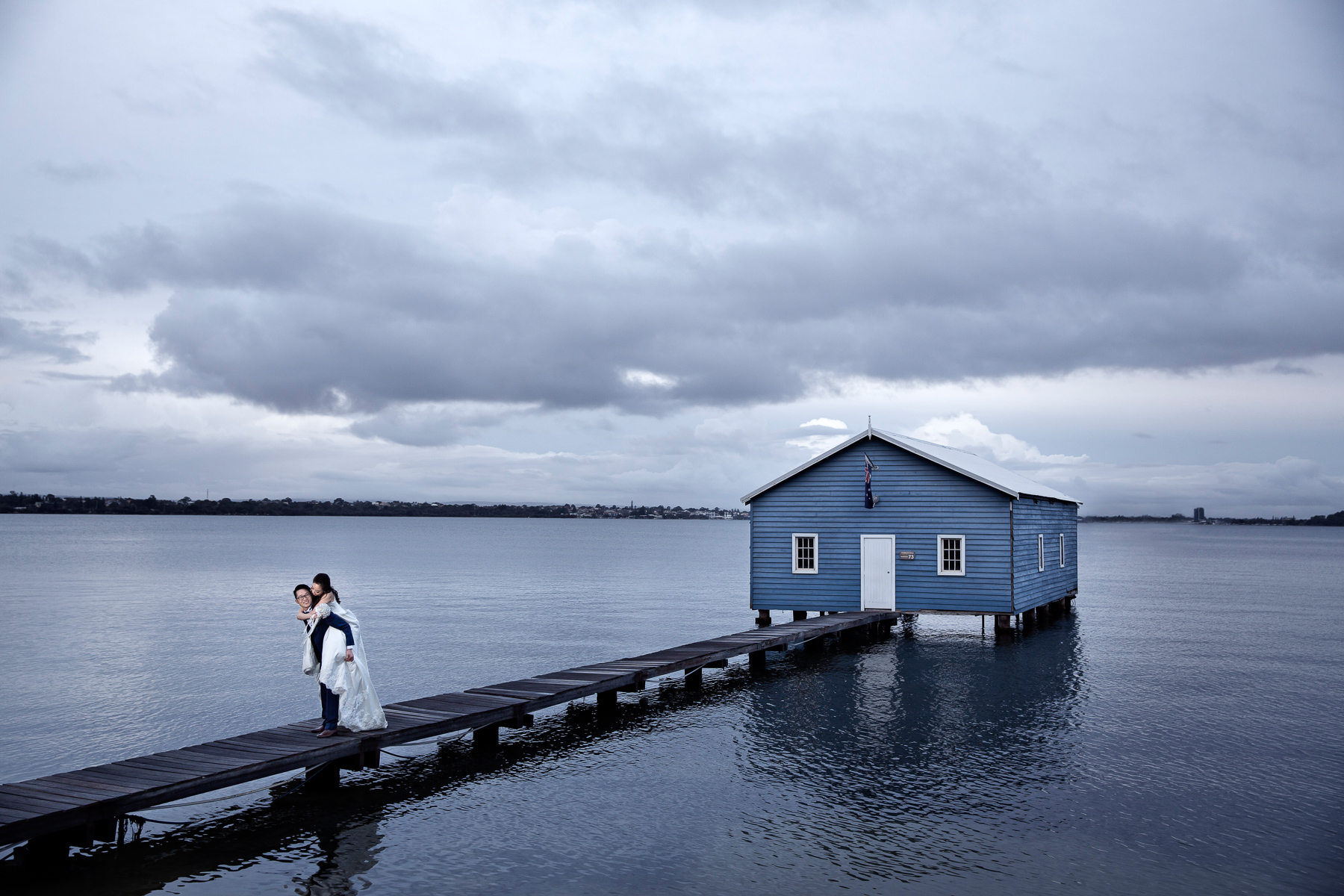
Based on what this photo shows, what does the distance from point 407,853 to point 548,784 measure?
330cm

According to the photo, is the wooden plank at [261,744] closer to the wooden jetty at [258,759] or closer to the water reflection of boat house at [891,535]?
the wooden jetty at [258,759]

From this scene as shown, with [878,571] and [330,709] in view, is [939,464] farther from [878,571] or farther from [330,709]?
[330,709]

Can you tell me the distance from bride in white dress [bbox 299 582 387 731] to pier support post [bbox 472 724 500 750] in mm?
2947

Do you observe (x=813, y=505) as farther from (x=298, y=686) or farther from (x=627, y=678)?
(x=298, y=686)

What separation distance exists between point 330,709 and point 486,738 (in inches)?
145

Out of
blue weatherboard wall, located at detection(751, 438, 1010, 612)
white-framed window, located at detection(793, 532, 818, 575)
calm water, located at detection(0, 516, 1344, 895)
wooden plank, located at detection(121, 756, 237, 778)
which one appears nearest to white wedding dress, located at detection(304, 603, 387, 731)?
calm water, located at detection(0, 516, 1344, 895)

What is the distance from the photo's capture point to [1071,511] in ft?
145

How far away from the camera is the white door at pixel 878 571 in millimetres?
32000

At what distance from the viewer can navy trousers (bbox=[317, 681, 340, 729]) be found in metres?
14.0

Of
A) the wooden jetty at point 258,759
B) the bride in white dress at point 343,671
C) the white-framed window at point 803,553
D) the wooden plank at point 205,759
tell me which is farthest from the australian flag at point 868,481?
the wooden plank at point 205,759

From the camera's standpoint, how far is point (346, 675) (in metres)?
13.8

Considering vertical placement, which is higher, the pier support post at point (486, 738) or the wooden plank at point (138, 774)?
the wooden plank at point (138, 774)

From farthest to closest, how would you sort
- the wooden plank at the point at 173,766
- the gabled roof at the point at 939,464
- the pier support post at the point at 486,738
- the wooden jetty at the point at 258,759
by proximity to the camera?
1. the gabled roof at the point at 939,464
2. the pier support post at the point at 486,738
3. the wooden plank at the point at 173,766
4. the wooden jetty at the point at 258,759

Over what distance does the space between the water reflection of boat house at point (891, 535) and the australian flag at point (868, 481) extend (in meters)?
0.05
